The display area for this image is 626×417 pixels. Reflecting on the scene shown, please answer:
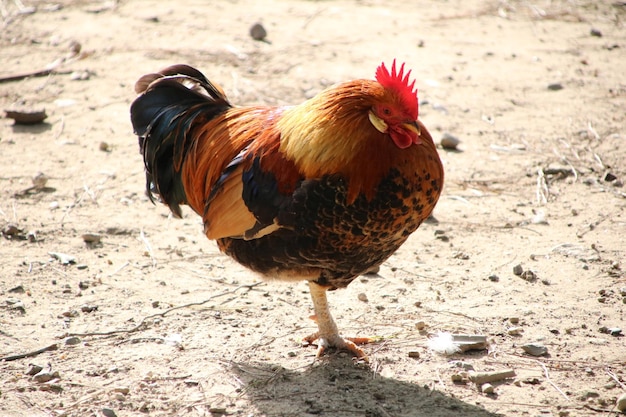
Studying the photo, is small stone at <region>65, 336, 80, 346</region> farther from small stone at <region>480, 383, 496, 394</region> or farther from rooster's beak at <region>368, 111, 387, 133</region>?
small stone at <region>480, 383, 496, 394</region>

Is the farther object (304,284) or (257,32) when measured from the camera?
(257,32)

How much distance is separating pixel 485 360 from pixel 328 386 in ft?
2.97

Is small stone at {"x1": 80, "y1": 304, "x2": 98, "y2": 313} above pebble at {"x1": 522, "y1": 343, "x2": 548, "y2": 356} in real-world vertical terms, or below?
below

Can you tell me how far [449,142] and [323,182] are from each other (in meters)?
3.13

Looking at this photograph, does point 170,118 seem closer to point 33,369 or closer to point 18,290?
point 18,290

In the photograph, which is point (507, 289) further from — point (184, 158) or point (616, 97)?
point (616, 97)

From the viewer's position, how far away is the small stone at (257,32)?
852cm

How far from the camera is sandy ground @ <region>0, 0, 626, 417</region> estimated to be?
3795mm

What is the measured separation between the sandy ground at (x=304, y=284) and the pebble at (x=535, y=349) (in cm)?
3

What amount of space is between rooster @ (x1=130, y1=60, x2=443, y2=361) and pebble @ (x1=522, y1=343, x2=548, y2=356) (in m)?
0.93

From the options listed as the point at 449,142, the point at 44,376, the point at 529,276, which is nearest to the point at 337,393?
the point at 44,376

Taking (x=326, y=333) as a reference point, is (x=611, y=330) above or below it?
above

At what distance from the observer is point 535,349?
3.97 metres

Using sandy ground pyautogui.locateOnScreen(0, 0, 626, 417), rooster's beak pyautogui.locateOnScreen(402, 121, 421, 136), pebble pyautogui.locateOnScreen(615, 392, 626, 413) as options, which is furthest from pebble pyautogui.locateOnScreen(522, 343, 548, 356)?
rooster's beak pyautogui.locateOnScreen(402, 121, 421, 136)
